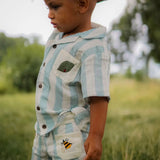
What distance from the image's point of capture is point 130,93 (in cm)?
937

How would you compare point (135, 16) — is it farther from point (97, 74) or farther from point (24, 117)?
point (97, 74)

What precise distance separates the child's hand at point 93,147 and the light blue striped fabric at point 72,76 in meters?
0.15

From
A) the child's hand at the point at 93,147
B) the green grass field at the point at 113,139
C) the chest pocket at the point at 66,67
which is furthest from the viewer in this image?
the green grass field at the point at 113,139

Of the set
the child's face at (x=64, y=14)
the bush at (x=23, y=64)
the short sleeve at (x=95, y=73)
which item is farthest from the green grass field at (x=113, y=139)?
the bush at (x=23, y=64)

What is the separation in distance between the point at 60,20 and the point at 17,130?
2625 millimetres

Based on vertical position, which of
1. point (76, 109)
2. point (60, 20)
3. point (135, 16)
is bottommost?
point (76, 109)

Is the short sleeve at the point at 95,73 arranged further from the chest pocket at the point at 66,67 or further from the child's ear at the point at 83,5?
the child's ear at the point at 83,5

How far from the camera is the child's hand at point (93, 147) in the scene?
1.27 m

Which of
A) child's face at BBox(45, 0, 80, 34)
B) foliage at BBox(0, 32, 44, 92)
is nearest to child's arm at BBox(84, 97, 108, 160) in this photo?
child's face at BBox(45, 0, 80, 34)

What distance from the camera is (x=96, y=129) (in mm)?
1284

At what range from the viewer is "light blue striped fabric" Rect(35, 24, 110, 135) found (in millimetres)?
1316

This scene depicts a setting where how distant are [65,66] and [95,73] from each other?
0.60 ft

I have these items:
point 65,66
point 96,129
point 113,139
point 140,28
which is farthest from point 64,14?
point 140,28

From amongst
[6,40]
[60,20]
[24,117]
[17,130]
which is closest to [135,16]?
[24,117]
